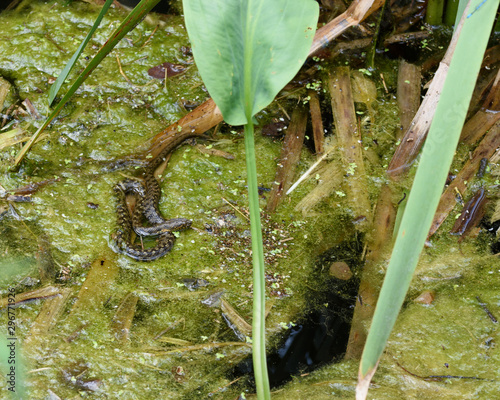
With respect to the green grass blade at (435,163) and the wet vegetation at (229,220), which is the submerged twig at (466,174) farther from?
the green grass blade at (435,163)

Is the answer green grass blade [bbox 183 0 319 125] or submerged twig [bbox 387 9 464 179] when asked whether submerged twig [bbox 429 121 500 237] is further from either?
green grass blade [bbox 183 0 319 125]

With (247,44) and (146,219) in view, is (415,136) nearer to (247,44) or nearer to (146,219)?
(146,219)

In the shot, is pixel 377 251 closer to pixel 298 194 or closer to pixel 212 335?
pixel 298 194

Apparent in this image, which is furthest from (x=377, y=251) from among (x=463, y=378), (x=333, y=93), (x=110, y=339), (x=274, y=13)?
(x=274, y=13)

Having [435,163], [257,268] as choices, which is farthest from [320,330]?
[435,163]

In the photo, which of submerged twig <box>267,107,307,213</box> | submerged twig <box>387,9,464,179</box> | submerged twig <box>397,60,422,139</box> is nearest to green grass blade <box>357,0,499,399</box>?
submerged twig <box>387,9,464,179</box>

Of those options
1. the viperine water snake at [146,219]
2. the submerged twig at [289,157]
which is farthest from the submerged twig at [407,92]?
the viperine water snake at [146,219]
